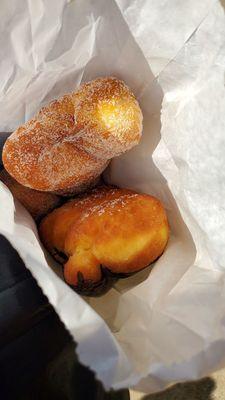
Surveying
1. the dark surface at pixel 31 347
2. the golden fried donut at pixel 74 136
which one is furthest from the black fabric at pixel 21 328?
the golden fried donut at pixel 74 136

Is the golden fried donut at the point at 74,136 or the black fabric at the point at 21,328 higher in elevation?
the golden fried donut at the point at 74,136

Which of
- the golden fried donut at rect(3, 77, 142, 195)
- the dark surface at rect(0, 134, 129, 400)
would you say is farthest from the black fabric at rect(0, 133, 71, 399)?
the golden fried donut at rect(3, 77, 142, 195)

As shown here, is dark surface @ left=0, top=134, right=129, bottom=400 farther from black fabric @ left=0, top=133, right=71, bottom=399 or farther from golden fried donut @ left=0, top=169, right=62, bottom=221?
golden fried donut @ left=0, top=169, right=62, bottom=221

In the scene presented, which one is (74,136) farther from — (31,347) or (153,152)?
(31,347)

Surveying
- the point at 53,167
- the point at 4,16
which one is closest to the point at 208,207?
the point at 53,167

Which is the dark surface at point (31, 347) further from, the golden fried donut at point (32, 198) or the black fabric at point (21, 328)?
the golden fried donut at point (32, 198)

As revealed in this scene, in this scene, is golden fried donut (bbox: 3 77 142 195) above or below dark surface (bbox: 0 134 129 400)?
above

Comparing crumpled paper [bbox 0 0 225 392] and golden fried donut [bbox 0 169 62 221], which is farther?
golden fried donut [bbox 0 169 62 221]
